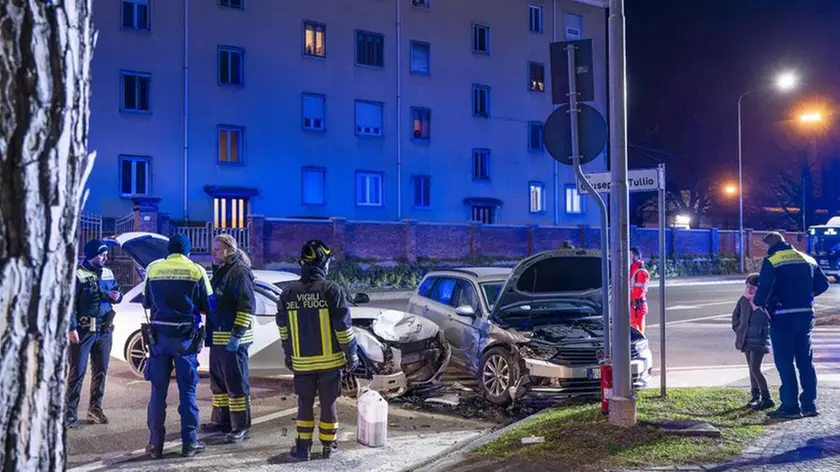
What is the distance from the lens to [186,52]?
31.0m

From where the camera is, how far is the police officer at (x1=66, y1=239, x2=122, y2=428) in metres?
7.89

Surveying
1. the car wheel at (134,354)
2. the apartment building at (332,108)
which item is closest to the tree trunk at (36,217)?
the car wheel at (134,354)

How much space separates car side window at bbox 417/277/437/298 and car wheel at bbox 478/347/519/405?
227 centimetres

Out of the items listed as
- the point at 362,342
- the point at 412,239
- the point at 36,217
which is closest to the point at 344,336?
the point at 362,342

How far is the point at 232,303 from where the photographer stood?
7.20 m

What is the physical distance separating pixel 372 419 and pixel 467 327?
308 cm

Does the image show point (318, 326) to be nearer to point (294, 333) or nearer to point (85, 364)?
point (294, 333)

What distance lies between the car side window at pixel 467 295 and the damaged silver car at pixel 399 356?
539mm

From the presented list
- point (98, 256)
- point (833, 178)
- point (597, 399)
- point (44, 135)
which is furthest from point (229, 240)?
point (833, 178)

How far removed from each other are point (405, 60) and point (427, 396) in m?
28.9

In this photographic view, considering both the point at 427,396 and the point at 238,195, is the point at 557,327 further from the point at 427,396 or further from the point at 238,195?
the point at 238,195

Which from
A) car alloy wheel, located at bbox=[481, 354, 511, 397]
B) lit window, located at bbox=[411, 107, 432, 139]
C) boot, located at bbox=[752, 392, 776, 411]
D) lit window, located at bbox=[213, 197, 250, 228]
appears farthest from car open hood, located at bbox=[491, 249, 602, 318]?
lit window, located at bbox=[411, 107, 432, 139]

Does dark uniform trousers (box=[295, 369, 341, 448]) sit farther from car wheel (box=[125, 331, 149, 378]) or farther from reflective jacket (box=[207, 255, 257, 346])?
car wheel (box=[125, 331, 149, 378])

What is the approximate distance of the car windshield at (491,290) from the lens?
9.90m
